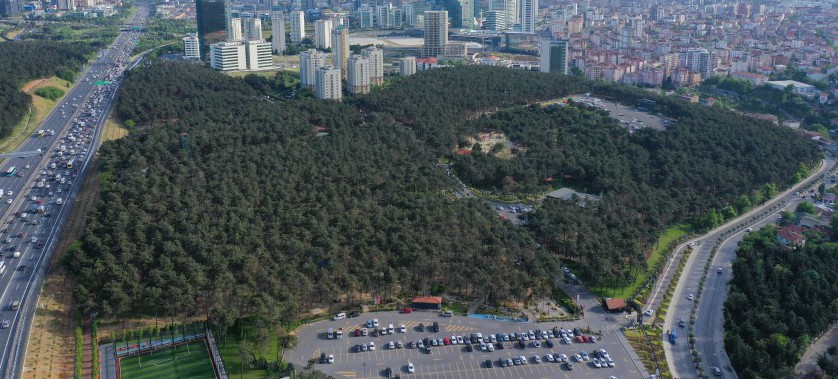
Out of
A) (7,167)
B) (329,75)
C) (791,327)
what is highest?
(329,75)

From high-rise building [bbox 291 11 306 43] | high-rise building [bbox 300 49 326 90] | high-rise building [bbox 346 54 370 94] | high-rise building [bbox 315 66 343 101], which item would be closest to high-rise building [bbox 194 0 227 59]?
high-rise building [bbox 291 11 306 43]

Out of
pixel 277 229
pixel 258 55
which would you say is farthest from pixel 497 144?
pixel 258 55

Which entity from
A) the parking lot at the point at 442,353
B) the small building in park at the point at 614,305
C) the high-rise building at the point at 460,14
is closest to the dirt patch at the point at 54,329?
the parking lot at the point at 442,353

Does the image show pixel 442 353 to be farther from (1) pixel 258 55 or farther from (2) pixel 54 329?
(1) pixel 258 55

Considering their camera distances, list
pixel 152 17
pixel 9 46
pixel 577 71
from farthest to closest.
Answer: pixel 152 17 → pixel 577 71 → pixel 9 46

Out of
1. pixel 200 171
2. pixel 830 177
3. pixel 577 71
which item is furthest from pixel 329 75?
pixel 830 177

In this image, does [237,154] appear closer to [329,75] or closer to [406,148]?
[406,148]

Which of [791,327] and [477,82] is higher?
[477,82]
